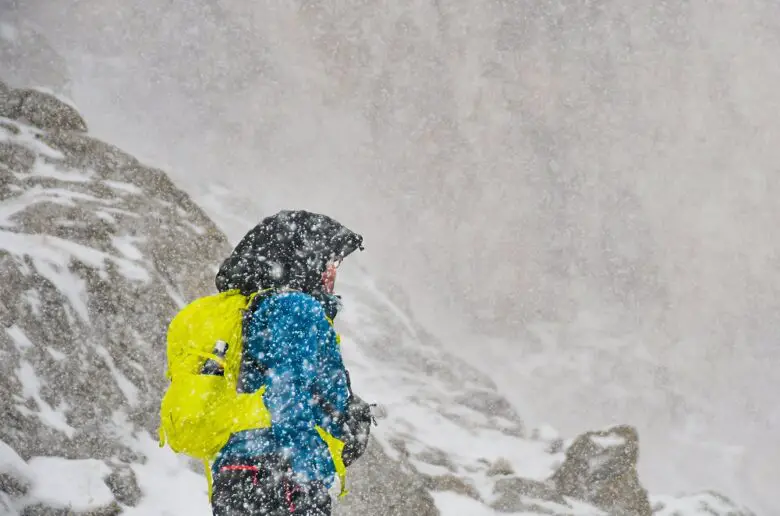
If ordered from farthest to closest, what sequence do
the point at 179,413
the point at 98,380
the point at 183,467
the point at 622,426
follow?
the point at 622,426 < the point at 98,380 < the point at 183,467 < the point at 179,413

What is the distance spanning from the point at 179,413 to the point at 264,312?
0.49 m

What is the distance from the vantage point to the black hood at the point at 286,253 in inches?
113

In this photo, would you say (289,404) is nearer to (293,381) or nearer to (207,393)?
(293,381)

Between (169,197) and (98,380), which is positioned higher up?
(169,197)

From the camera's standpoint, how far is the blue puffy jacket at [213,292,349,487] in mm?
2576

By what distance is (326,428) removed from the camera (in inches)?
108

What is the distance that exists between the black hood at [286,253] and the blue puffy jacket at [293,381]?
17cm

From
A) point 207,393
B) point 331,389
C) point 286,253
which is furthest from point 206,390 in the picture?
point 286,253

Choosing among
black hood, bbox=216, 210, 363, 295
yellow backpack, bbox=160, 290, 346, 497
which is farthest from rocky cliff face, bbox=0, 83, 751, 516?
black hood, bbox=216, 210, 363, 295

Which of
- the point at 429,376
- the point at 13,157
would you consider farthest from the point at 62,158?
the point at 429,376

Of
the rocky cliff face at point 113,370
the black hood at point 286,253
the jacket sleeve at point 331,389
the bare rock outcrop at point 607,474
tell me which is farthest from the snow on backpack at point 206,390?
the bare rock outcrop at point 607,474

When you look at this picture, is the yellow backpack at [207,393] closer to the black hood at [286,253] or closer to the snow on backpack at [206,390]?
the snow on backpack at [206,390]

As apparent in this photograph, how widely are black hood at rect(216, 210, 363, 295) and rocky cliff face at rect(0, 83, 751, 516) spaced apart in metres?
4.86

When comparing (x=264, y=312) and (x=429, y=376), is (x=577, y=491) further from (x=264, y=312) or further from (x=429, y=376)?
(x=429, y=376)
